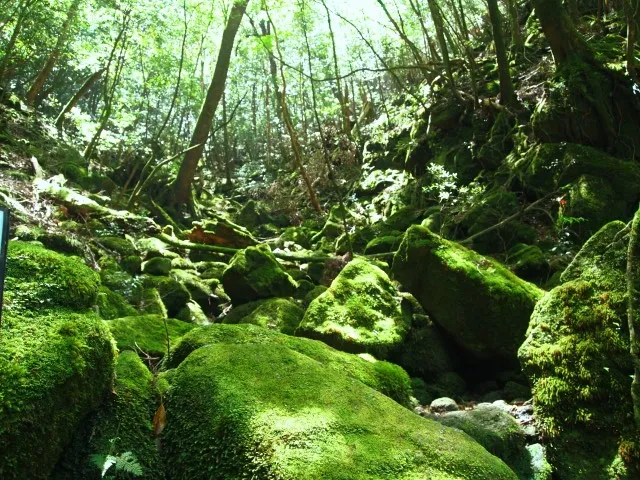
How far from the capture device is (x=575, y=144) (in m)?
8.98

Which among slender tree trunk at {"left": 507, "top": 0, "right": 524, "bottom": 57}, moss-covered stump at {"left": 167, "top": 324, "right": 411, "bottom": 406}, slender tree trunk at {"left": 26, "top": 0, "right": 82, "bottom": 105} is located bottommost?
moss-covered stump at {"left": 167, "top": 324, "right": 411, "bottom": 406}

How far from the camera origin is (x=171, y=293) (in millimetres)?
7332

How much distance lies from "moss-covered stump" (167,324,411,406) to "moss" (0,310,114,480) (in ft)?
2.79

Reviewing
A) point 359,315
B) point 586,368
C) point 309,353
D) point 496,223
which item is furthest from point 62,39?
point 586,368

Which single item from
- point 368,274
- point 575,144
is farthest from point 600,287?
point 575,144

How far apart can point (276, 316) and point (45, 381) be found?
4.19 m

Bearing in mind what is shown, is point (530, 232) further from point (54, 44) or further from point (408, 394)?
point (54, 44)

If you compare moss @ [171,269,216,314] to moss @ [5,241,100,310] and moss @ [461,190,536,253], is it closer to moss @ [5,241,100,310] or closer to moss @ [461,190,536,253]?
moss @ [461,190,536,253]

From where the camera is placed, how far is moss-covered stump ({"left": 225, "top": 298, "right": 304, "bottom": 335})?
630cm

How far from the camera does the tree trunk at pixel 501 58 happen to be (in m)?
10.5

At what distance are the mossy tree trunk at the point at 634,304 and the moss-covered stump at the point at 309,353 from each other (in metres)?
1.72

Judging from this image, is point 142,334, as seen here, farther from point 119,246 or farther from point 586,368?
point 119,246

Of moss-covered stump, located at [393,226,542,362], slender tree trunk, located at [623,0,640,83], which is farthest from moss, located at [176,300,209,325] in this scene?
slender tree trunk, located at [623,0,640,83]

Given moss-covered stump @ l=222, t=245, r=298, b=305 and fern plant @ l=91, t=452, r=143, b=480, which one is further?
moss-covered stump @ l=222, t=245, r=298, b=305
